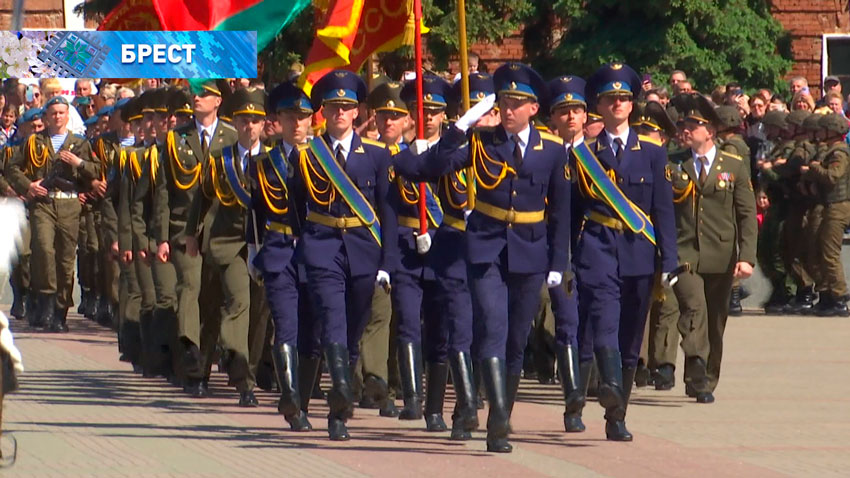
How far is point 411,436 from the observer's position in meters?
12.0

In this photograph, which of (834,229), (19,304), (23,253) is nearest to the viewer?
(23,253)

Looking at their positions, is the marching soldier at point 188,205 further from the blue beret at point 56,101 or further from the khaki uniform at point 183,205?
the blue beret at point 56,101

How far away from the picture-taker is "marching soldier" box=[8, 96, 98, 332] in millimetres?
19547

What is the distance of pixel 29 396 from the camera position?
13945mm

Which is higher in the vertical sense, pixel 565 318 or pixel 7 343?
pixel 565 318

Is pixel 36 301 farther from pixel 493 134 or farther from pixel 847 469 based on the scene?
pixel 847 469

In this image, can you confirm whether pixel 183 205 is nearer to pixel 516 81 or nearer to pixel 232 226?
pixel 232 226

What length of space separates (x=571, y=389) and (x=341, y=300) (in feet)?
4.58

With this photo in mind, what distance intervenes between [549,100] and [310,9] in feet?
49.6

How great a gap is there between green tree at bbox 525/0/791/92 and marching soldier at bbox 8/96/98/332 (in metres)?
10.2

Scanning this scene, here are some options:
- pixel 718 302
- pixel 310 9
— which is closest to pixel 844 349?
pixel 718 302

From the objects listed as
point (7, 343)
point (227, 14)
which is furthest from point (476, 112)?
point (227, 14)

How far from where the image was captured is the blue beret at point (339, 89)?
39.4 ft

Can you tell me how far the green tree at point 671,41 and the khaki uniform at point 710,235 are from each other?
1397cm
